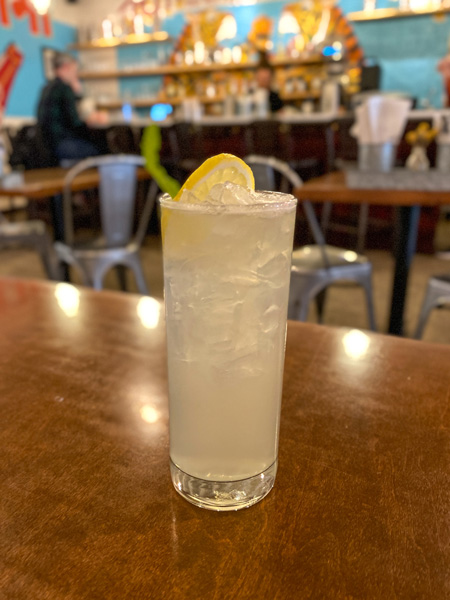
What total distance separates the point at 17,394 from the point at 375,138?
2.10 metres

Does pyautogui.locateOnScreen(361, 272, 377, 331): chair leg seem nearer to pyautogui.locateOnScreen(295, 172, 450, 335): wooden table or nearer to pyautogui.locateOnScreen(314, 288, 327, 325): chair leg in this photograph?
pyautogui.locateOnScreen(295, 172, 450, 335): wooden table

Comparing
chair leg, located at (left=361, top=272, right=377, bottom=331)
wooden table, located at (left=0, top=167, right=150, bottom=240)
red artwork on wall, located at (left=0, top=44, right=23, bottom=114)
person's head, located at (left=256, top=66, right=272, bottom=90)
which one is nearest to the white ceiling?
red artwork on wall, located at (left=0, top=44, right=23, bottom=114)

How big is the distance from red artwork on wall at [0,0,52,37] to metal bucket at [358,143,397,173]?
8.17 metres

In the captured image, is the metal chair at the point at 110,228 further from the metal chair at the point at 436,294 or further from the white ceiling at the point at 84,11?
the white ceiling at the point at 84,11

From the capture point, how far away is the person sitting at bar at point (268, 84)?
6.72 metres

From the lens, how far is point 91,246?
9.43 ft

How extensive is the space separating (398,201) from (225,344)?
1759 mm

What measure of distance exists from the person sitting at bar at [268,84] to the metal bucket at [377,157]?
15.6 ft

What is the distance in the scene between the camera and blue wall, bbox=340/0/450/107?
775 centimetres

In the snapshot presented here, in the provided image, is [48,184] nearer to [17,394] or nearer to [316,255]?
[316,255]

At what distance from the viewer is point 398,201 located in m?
2.02

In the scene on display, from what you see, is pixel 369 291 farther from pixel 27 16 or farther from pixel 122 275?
pixel 27 16

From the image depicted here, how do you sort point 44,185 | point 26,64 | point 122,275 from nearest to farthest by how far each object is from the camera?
1. point 44,185
2. point 122,275
3. point 26,64

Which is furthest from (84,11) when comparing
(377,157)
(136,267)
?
(377,157)
